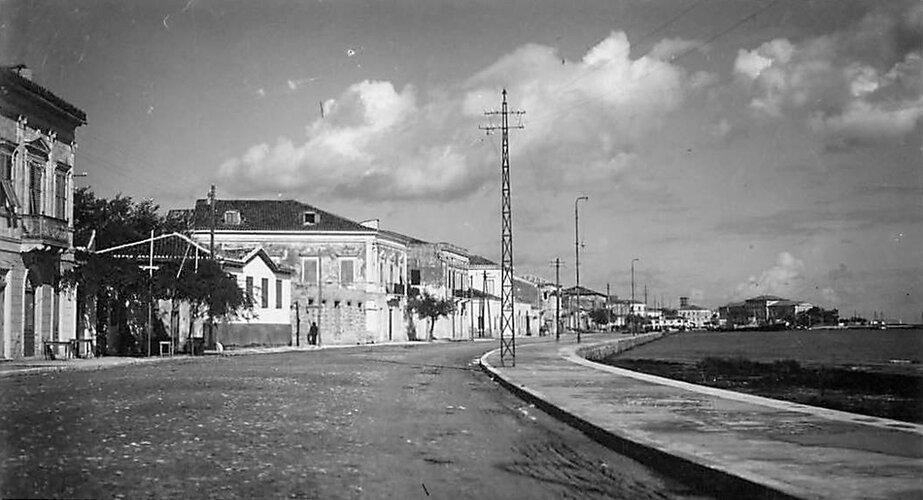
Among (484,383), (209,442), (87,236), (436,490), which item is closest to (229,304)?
(87,236)

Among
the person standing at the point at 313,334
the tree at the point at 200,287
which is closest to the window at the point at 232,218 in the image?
the person standing at the point at 313,334

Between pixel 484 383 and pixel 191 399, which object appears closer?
pixel 191 399

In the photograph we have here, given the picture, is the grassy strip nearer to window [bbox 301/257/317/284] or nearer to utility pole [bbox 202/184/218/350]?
utility pole [bbox 202/184/218/350]

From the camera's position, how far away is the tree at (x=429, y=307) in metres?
79.8

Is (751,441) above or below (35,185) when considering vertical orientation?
below

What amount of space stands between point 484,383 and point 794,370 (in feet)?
90.5

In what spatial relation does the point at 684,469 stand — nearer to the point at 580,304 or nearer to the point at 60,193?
the point at 60,193

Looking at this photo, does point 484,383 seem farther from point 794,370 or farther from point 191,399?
point 794,370

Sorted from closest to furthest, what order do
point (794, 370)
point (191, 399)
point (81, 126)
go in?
point (191, 399), point (81, 126), point (794, 370)

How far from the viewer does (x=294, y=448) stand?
10922 mm

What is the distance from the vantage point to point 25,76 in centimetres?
3362

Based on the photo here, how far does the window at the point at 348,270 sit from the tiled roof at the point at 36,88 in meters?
34.5

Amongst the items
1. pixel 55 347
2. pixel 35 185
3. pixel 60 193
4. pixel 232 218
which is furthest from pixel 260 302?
pixel 35 185

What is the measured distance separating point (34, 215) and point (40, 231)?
1.82ft
